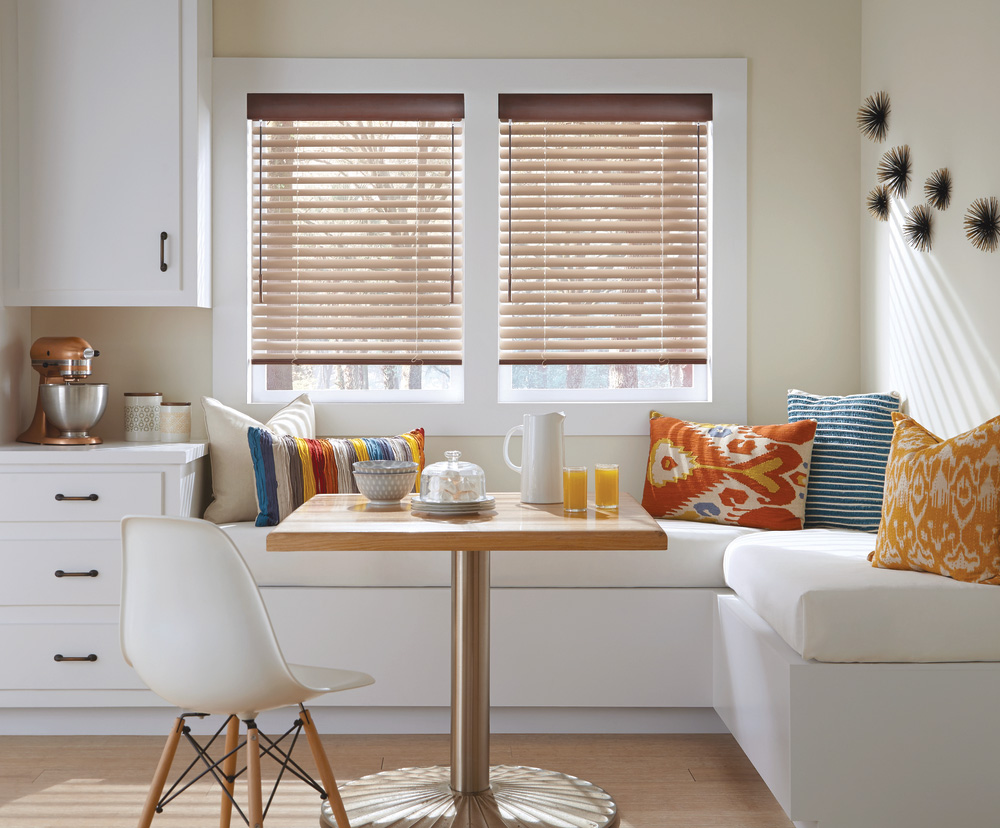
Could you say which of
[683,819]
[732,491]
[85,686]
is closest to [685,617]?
[732,491]

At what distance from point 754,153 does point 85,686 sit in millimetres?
2771

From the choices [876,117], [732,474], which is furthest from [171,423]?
[876,117]

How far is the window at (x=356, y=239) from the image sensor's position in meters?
3.25

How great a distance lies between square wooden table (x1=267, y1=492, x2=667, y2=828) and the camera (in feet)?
5.88

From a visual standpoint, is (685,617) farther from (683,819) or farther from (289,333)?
(289,333)

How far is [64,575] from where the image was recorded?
2727mm

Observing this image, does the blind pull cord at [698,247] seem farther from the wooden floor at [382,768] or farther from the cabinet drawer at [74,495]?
the cabinet drawer at [74,495]

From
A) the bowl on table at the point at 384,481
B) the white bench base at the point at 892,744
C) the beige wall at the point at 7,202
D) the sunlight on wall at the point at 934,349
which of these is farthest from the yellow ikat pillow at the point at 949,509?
the beige wall at the point at 7,202

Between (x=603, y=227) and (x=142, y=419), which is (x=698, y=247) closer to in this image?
(x=603, y=227)

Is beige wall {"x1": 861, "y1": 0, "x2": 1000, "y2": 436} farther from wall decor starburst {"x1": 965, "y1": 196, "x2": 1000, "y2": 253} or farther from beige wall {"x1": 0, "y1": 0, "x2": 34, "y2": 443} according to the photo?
beige wall {"x1": 0, "y1": 0, "x2": 34, "y2": 443}

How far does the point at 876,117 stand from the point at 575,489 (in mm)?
1911

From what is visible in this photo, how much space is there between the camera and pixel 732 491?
295 cm

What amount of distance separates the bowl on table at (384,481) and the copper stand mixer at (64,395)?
126cm

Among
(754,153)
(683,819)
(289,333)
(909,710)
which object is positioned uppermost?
(754,153)
